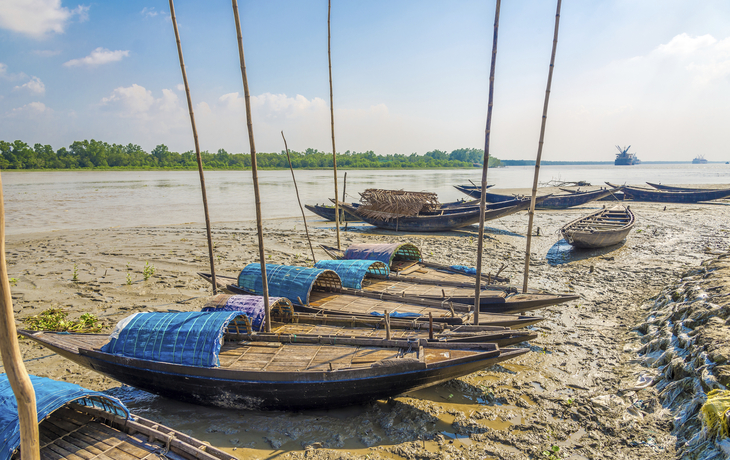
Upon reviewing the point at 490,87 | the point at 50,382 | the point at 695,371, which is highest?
the point at 490,87

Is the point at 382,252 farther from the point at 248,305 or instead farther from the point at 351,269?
the point at 248,305

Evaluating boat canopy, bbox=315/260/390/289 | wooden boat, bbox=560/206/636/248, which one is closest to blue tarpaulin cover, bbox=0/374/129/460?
boat canopy, bbox=315/260/390/289

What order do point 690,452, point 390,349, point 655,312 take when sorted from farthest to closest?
1. point 655,312
2. point 390,349
3. point 690,452

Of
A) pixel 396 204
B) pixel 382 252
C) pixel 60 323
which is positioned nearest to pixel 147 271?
pixel 60 323

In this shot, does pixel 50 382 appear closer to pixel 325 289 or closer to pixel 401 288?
pixel 325 289

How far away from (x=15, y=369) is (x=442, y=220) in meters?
18.0

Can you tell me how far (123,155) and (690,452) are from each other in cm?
9771

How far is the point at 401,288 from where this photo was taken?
9.00 meters

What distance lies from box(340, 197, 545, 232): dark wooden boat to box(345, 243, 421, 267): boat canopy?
8443 millimetres

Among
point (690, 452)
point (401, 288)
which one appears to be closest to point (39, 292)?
point (401, 288)

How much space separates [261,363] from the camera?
552 cm

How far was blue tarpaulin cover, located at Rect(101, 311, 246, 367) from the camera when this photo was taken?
5312 mm

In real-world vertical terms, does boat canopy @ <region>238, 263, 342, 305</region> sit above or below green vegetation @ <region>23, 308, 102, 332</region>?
above

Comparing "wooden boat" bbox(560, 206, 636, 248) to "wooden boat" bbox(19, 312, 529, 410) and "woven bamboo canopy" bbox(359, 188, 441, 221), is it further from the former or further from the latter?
"wooden boat" bbox(19, 312, 529, 410)
